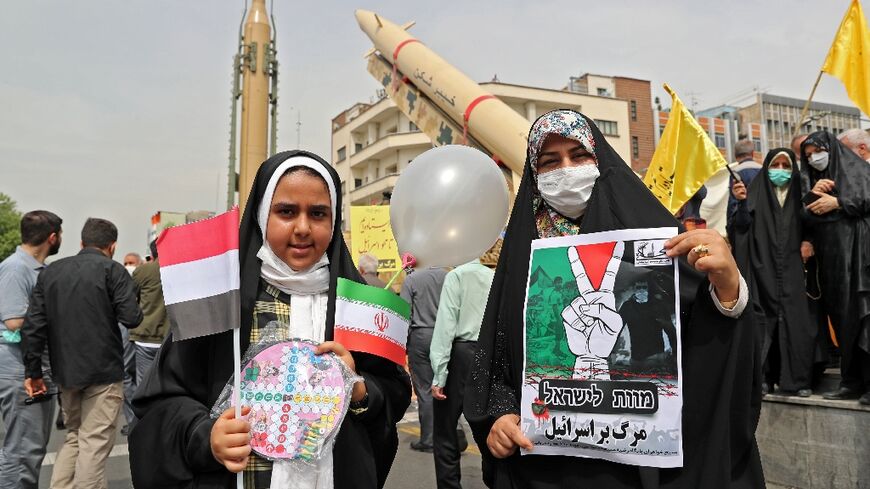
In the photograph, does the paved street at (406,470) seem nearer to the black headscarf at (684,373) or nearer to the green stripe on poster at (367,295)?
the black headscarf at (684,373)

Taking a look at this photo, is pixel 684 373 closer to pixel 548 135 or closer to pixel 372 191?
pixel 548 135

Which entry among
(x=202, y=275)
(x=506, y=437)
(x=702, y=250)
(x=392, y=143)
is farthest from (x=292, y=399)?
(x=392, y=143)

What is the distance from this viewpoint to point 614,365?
1.53 m

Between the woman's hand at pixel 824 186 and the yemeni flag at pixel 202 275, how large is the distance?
13.7 ft

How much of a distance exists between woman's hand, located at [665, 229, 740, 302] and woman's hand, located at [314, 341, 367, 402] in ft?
2.88

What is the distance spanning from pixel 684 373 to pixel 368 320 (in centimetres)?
85

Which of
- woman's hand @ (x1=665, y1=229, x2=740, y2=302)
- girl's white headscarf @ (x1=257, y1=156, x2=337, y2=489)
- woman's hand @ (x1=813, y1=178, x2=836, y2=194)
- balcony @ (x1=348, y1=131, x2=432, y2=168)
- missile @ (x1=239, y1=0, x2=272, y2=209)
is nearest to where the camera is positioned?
woman's hand @ (x1=665, y1=229, x2=740, y2=302)

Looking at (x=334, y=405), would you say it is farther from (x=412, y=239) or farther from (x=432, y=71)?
(x=432, y=71)

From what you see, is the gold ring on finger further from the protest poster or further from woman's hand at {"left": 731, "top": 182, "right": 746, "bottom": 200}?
woman's hand at {"left": 731, "top": 182, "right": 746, "bottom": 200}

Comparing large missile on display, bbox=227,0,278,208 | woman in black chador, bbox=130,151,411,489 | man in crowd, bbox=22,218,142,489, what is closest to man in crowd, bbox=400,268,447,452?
man in crowd, bbox=22,218,142,489

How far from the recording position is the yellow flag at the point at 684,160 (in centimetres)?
536

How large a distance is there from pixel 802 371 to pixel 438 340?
265 centimetres

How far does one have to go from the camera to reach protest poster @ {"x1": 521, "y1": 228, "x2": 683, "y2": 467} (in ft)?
4.86

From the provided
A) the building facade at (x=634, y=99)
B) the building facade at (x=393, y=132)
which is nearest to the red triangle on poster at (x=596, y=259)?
the building facade at (x=393, y=132)
